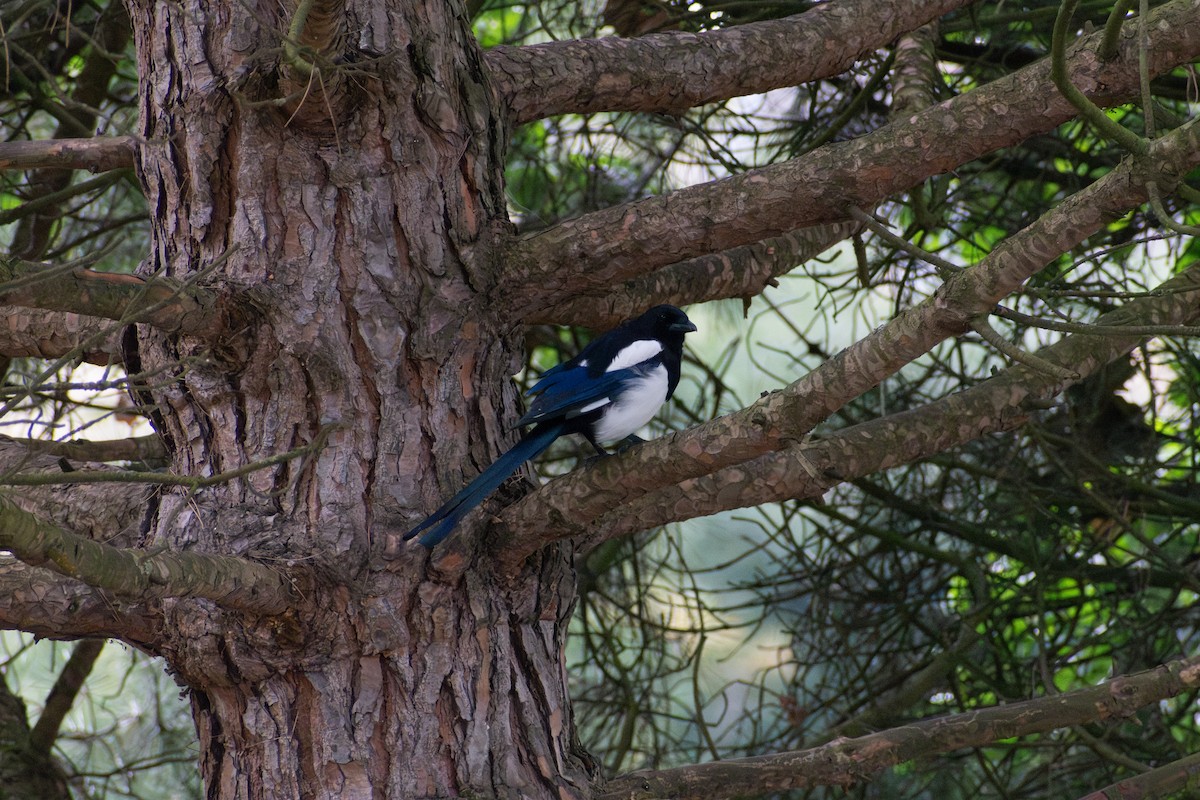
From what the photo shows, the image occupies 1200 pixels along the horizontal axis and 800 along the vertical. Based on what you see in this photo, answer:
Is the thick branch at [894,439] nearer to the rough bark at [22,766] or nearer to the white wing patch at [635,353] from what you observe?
the white wing patch at [635,353]

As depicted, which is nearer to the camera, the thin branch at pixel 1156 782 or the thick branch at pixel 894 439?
the thin branch at pixel 1156 782

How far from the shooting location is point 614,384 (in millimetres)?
2930

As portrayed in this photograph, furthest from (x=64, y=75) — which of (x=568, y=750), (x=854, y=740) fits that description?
(x=854, y=740)

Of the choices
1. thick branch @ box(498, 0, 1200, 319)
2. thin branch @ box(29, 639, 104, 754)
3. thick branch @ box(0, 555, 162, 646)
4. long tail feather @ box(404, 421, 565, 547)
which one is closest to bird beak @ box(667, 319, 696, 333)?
thick branch @ box(498, 0, 1200, 319)

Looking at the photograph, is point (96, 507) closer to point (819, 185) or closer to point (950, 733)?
point (819, 185)

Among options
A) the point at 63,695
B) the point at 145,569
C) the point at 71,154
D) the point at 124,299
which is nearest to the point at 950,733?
the point at 145,569

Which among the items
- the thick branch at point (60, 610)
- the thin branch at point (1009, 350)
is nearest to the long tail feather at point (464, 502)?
the thick branch at point (60, 610)

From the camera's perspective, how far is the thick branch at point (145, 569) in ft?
4.86

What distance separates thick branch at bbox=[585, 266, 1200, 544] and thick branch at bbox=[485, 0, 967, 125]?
94 centimetres

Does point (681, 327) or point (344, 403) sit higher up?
point (681, 327)

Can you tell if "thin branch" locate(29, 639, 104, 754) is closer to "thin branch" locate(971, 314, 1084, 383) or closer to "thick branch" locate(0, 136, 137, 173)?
"thick branch" locate(0, 136, 137, 173)

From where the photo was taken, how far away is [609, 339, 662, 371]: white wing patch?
2.99 metres

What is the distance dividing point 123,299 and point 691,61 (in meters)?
1.50

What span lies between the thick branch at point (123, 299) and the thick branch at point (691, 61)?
87 centimetres
